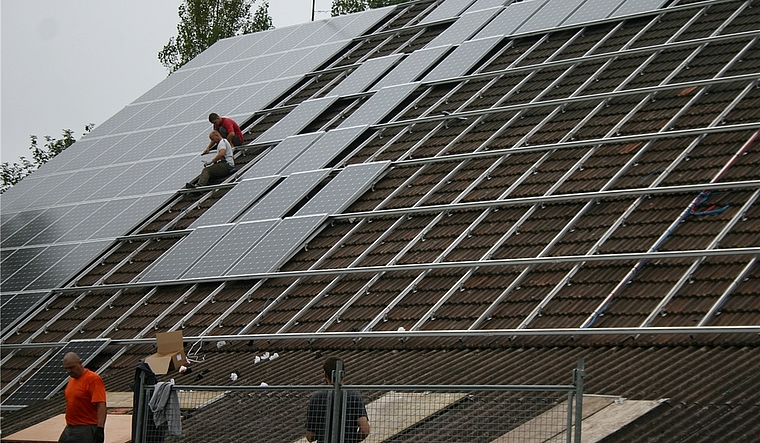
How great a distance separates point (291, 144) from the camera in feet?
67.3

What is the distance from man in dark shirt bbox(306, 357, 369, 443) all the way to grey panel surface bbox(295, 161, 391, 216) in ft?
23.9

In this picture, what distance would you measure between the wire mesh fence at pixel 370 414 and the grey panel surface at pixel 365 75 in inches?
418

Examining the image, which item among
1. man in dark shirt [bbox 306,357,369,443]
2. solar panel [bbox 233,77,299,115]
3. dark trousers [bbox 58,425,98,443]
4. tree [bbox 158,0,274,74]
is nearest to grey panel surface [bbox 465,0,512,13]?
solar panel [bbox 233,77,299,115]

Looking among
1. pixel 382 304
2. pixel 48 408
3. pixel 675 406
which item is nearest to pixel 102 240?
pixel 48 408

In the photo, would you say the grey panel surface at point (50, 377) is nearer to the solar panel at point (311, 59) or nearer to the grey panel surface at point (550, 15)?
the solar panel at point (311, 59)

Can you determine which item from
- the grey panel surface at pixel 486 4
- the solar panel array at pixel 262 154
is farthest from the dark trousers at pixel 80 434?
the grey panel surface at pixel 486 4

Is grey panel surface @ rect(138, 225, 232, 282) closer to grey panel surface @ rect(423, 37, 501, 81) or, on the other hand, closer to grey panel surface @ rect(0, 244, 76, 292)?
grey panel surface @ rect(0, 244, 76, 292)

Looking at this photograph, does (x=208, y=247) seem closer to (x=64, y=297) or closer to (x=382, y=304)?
(x=64, y=297)

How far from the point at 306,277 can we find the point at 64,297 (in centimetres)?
535

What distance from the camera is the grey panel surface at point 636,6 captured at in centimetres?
1936

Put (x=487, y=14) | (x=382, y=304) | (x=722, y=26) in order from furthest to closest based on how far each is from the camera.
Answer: (x=487, y=14)
(x=722, y=26)
(x=382, y=304)

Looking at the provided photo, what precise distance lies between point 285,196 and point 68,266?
4.63 meters

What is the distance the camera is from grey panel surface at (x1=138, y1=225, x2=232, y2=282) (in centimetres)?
1800

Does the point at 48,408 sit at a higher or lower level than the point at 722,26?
lower
